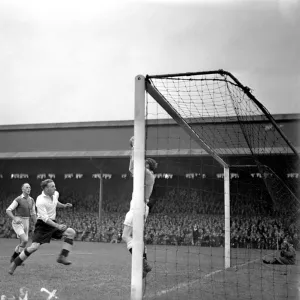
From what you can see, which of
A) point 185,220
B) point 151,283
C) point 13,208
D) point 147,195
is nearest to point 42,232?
point 13,208

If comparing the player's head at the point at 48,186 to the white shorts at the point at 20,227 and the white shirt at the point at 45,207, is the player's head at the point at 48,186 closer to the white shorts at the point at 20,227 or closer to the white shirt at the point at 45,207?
the white shirt at the point at 45,207

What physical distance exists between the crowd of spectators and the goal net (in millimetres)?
49

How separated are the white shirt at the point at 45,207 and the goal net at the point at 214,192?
1579mm

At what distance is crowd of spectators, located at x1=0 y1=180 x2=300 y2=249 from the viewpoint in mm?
15109

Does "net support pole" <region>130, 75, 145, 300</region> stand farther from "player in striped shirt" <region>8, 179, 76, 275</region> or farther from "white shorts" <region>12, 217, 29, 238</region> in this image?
"white shorts" <region>12, 217, 29, 238</region>

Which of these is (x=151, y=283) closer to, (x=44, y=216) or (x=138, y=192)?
(x=44, y=216)

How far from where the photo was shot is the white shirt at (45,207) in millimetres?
7145

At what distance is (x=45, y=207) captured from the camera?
23.8ft

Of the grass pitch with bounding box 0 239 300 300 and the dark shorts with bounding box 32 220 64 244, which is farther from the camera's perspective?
the dark shorts with bounding box 32 220 64 244

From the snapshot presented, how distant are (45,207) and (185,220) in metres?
10.8

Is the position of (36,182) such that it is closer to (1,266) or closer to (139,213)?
(1,266)

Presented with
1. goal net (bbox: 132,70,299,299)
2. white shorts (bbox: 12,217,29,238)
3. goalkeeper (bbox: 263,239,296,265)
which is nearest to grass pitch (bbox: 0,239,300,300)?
goal net (bbox: 132,70,299,299)

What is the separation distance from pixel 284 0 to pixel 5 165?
726 inches

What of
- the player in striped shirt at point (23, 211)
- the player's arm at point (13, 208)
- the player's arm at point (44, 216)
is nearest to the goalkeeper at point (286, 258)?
the player's arm at point (44, 216)
